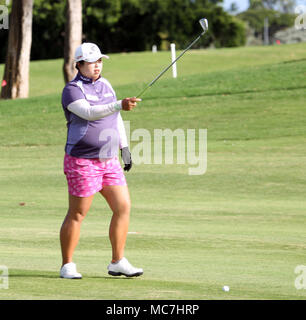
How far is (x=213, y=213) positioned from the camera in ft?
39.7

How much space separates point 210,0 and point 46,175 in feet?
258

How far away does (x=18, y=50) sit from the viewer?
3066 cm

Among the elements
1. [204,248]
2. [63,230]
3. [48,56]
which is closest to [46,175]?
[204,248]

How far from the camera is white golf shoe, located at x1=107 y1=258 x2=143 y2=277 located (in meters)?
7.30

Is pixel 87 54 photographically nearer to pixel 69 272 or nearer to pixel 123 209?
pixel 123 209

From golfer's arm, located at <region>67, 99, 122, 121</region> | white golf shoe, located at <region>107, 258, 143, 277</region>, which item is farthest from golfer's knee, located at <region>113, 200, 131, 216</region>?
golfer's arm, located at <region>67, 99, 122, 121</region>

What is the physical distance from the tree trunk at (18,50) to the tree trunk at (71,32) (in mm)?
1391

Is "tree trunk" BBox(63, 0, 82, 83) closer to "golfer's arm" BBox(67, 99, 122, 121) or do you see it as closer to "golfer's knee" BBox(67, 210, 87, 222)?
"golfer's knee" BBox(67, 210, 87, 222)

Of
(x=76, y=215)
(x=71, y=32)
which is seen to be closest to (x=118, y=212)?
(x=76, y=215)

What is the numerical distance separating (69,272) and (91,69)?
1720 millimetres

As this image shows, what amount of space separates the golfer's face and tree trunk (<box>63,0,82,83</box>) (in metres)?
22.9

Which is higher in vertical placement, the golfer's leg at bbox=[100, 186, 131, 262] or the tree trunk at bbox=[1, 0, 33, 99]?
the tree trunk at bbox=[1, 0, 33, 99]

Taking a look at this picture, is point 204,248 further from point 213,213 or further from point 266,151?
point 266,151

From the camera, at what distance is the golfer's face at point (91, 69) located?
7.29m
